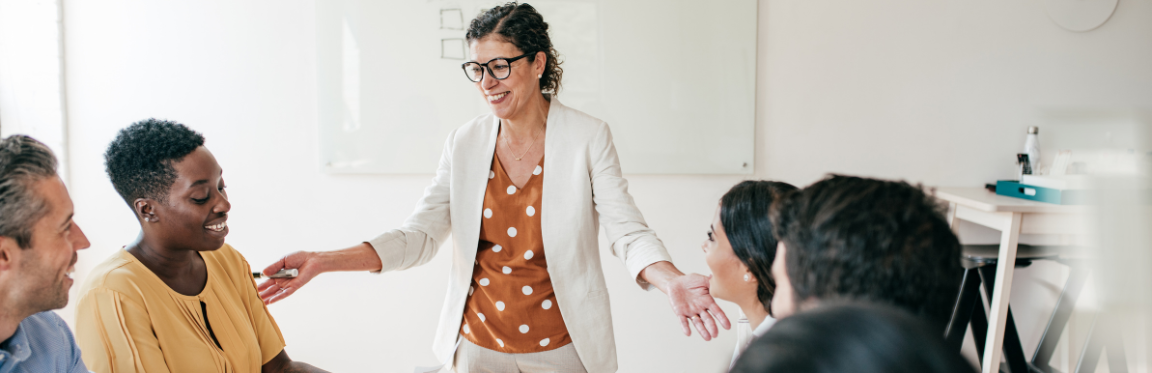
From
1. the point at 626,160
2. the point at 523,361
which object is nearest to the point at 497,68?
the point at 523,361

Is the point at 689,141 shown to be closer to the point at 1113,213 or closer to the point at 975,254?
the point at 975,254

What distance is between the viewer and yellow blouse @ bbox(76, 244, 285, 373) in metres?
1.03

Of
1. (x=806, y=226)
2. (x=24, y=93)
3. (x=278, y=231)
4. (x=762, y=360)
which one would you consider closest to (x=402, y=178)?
(x=278, y=231)

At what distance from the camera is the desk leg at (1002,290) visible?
2291 mm

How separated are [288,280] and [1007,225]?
2.48 meters

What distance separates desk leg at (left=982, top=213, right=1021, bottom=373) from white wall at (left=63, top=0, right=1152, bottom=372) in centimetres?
53

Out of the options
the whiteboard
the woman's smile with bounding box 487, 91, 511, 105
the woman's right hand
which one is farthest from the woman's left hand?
the whiteboard

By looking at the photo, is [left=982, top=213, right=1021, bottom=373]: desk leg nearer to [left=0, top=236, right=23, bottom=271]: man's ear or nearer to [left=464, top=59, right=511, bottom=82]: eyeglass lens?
[left=464, top=59, right=511, bottom=82]: eyeglass lens

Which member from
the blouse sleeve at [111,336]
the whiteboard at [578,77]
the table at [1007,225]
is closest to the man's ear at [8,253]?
the blouse sleeve at [111,336]

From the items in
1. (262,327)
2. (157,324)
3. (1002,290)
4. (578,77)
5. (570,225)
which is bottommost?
(1002,290)

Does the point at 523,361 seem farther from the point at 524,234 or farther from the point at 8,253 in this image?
the point at 8,253

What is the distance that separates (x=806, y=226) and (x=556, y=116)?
1018 mm

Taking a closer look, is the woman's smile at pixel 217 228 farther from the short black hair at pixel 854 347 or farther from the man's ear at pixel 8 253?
the short black hair at pixel 854 347

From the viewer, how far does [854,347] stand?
341 millimetres
